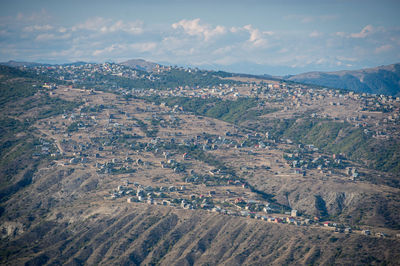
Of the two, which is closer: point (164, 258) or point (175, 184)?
point (164, 258)

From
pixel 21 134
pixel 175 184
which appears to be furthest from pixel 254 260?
pixel 21 134

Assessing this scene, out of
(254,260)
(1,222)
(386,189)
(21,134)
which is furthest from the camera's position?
(21,134)

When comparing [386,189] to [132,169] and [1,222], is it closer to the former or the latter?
[132,169]

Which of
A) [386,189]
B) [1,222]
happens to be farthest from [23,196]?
[386,189]

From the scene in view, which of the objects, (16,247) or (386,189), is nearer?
(16,247)

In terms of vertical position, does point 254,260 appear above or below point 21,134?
below

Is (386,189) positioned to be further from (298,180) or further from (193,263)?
(193,263)

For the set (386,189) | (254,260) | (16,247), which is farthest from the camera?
(386,189)

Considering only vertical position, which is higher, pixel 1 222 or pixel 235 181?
pixel 235 181

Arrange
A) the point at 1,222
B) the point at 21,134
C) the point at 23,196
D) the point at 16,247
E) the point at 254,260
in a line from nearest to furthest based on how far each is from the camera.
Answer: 1. the point at 254,260
2. the point at 16,247
3. the point at 1,222
4. the point at 23,196
5. the point at 21,134
